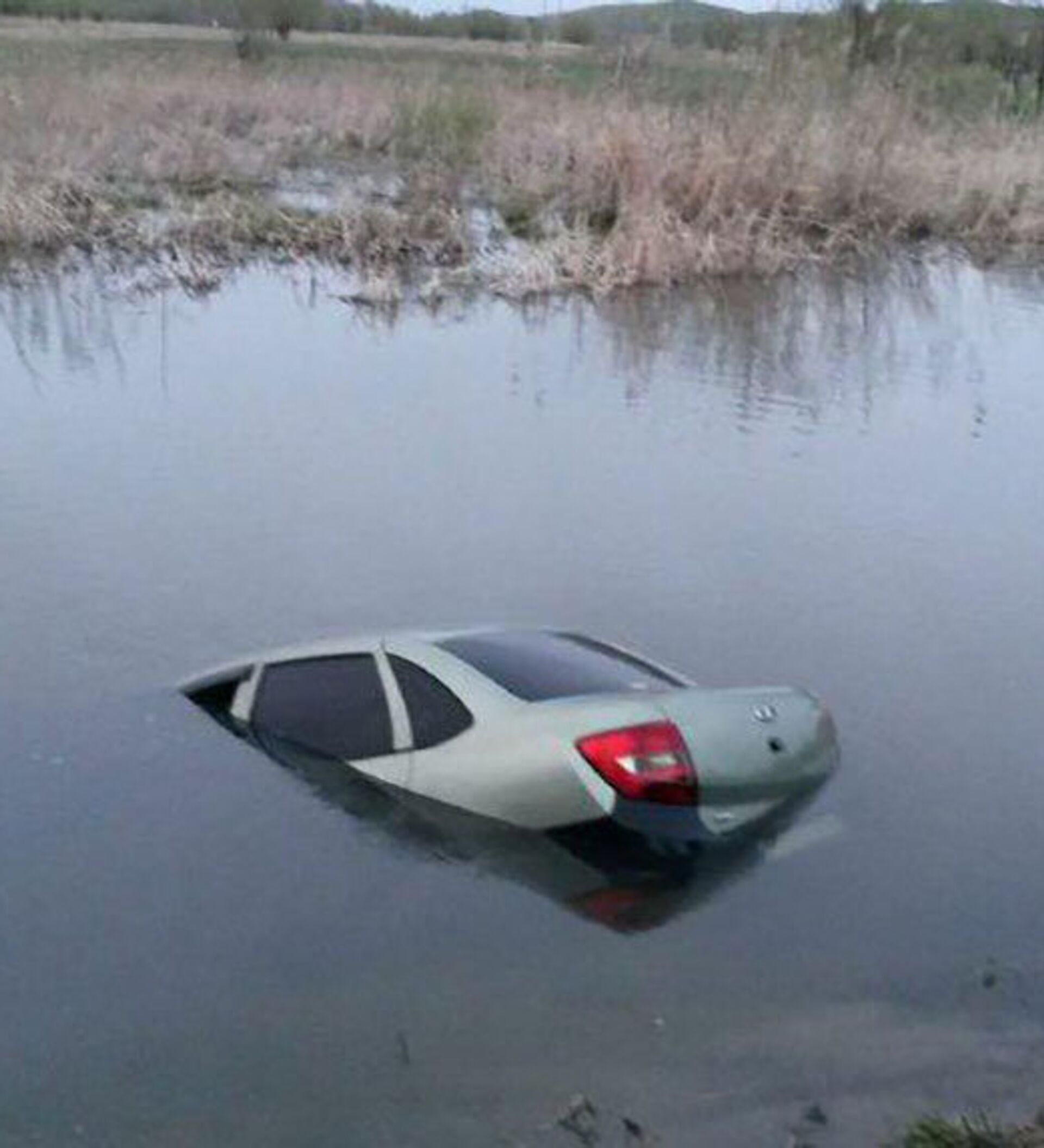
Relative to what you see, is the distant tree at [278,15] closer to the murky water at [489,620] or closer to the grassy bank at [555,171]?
the grassy bank at [555,171]

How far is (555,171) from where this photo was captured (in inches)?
1207

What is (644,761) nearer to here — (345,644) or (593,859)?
(593,859)

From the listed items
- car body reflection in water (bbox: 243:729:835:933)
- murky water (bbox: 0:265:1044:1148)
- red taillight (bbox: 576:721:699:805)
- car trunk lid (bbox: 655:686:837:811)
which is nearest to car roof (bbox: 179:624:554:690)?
murky water (bbox: 0:265:1044:1148)

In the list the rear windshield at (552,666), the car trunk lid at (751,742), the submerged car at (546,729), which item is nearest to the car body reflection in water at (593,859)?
the submerged car at (546,729)

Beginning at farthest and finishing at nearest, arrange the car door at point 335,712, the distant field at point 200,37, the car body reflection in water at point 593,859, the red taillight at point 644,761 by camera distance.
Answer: the distant field at point 200,37 < the car door at point 335,712 < the car body reflection in water at point 593,859 < the red taillight at point 644,761

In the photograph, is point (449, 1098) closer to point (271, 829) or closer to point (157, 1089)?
point (157, 1089)

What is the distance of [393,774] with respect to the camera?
32.1 ft

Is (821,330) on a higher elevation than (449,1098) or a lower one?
lower

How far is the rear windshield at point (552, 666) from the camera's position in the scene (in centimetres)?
965

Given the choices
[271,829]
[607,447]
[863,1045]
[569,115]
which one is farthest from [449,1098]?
[569,115]

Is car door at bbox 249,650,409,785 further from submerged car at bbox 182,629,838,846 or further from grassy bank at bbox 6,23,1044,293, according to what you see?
grassy bank at bbox 6,23,1044,293

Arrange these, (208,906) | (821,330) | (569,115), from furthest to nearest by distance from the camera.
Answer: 1. (569,115)
2. (821,330)
3. (208,906)

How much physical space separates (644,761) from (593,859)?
0.54 m

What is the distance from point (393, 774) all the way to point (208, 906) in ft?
3.73
